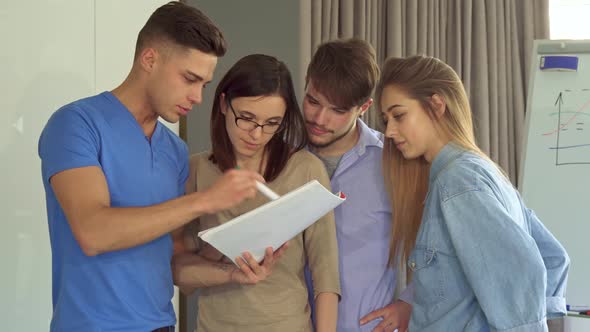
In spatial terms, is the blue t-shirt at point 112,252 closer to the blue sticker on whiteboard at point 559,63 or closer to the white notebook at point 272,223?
the white notebook at point 272,223

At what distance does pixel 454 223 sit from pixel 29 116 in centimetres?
108

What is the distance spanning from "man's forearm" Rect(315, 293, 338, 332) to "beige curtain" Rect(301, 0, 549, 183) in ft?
7.41

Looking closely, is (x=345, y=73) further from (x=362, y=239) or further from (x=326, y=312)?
(x=326, y=312)

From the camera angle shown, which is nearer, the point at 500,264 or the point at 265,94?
the point at 500,264

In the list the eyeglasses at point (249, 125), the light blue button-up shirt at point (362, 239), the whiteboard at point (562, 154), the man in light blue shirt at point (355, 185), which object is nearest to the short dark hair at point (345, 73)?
the man in light blue shirt at point (355, 185)

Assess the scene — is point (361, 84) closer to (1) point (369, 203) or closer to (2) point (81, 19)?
(1) point (369, 203)

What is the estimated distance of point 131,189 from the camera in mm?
1314

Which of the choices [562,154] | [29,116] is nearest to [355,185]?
[29,116]

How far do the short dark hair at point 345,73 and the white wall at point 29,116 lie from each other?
0.69m

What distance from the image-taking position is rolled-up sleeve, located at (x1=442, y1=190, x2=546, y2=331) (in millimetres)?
1316

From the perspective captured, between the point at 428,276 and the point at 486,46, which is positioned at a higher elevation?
the point at 486,46

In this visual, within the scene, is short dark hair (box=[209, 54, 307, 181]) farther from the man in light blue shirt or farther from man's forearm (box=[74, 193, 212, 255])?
man's forearm (box=[74, 193, 212, 255])

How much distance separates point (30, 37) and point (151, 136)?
0.53 m

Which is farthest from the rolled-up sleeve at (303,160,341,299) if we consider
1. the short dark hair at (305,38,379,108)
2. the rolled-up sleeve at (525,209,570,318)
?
the rolled-up sleeve at (525,209,570,318)
